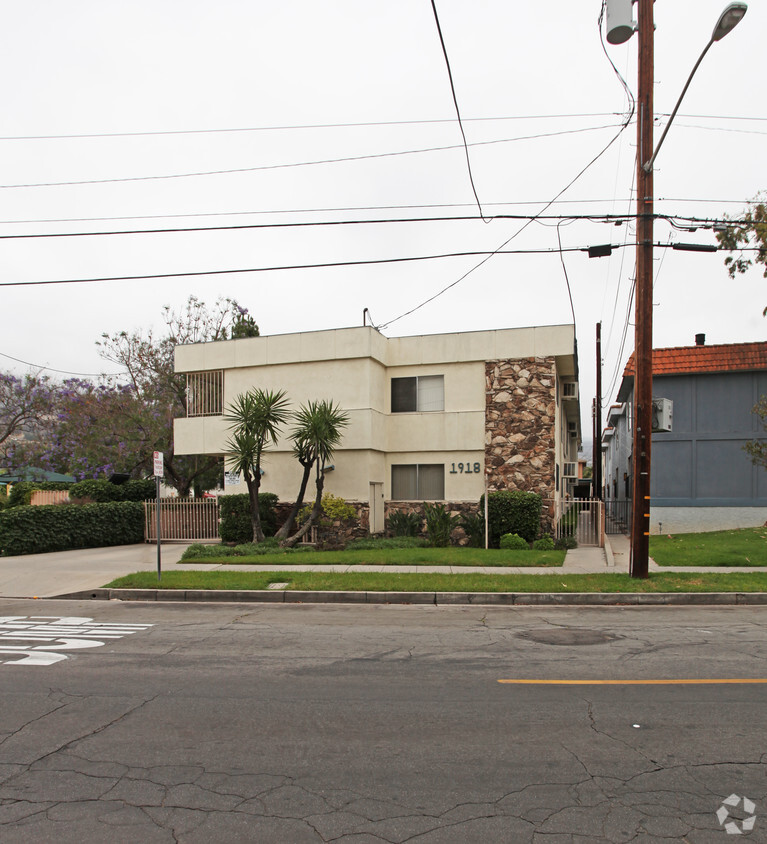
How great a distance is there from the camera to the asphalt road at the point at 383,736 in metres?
3.91

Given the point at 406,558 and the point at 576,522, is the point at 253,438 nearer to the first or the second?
the point at 406,558

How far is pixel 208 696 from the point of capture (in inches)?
248

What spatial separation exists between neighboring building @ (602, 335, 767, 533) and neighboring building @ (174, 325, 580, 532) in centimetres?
408

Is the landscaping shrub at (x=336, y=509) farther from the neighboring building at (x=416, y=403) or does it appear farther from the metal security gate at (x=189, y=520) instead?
the metal security gate at (x=189, y=520)

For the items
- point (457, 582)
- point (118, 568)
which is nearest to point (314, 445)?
point (118, 568)

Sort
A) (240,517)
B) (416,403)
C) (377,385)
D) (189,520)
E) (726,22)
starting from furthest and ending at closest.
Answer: (189,520) < (416,403) < (377,385) < (240,517) < (726,22)

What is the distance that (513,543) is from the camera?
60.1ft

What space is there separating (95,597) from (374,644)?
7.03 meters

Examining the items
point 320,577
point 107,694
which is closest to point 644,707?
point 107,694

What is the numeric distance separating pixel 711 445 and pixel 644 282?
41.7ft

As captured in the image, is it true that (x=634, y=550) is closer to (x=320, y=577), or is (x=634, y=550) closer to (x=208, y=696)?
(x=320, y=577)

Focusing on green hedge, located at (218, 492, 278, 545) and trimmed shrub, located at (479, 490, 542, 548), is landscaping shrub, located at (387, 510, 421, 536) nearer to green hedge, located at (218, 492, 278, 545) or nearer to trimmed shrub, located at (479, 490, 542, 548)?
trimmed shrub, located at (479, 490, 542, 548)

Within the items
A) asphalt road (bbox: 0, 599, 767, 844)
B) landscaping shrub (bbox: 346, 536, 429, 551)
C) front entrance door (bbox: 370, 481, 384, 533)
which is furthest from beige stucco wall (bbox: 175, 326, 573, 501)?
asphalt road (bbox: 0, 599, 767, 844)

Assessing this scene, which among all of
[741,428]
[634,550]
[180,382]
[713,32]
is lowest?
[634,550]
